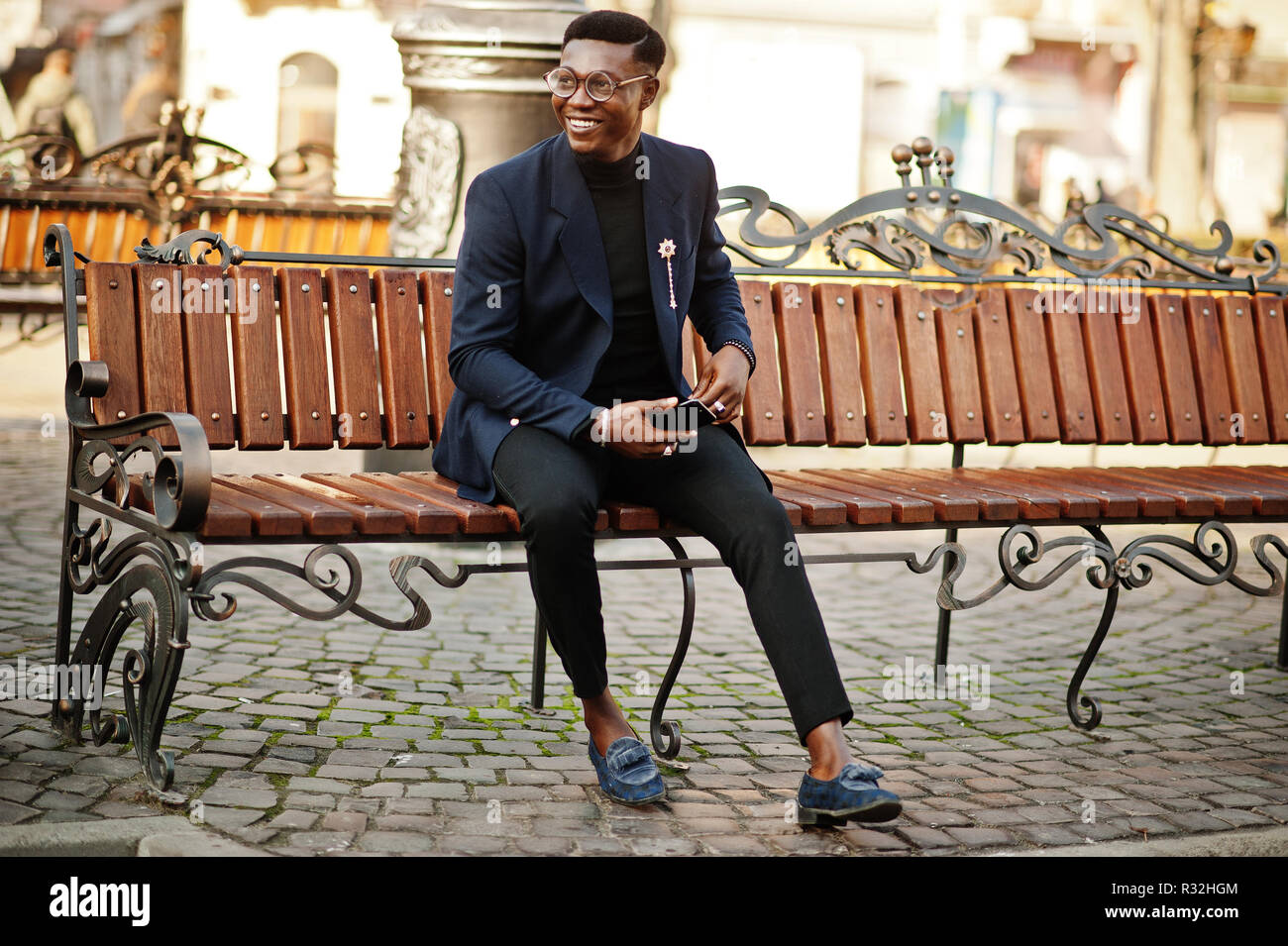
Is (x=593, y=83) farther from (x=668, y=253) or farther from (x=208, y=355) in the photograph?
(x=208, y=355)

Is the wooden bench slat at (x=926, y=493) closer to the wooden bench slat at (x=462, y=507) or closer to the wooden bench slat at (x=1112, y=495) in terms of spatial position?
the wooden bench slat at (x=1112, y=495)

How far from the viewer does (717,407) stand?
3.90 metres

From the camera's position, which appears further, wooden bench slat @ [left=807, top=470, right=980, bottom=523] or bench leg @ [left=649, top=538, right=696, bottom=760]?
wooden bench slat @ [left=807, top=470, right=980, bottom=523]

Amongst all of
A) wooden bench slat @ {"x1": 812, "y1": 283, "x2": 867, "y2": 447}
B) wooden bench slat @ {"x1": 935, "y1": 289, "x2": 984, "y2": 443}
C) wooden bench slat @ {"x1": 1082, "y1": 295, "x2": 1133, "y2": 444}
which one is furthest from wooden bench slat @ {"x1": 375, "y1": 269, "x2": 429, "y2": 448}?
wooden bench slat @ {"x1": 1082, "y1": 295, "x2": 1133, "y2": 444}

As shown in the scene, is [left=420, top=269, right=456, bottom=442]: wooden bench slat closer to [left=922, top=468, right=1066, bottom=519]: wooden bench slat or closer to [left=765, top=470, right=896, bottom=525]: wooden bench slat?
[left=765, top=470, right=896, bottom=525]: wooden bench slat

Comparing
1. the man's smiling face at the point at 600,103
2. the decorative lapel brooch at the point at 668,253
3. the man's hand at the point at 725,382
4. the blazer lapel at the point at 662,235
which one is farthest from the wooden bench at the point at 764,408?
the man's smiling face at the point at 600,103

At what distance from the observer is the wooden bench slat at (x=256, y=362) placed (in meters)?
4.16

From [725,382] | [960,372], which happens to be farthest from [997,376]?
[725,382]

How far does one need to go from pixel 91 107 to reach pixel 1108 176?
605 inches

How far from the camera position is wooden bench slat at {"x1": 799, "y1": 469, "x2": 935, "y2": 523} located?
13.5ft

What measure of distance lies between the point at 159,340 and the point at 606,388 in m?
1.14

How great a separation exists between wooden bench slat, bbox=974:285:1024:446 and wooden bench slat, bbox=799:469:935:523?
631mm

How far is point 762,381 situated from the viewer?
15.5ft
